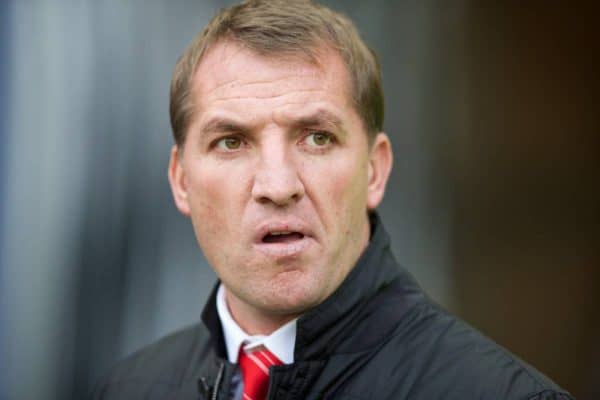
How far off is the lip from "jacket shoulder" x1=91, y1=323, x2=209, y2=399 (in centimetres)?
63

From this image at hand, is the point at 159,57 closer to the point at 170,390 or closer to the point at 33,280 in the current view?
the point at 33,280

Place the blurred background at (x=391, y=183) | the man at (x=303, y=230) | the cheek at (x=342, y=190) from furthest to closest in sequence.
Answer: the blurred background at (x=391, y=183), the cheek at (x=342, y=190), the man at (x=303, y=230)

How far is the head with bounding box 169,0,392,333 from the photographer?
1.98 meters

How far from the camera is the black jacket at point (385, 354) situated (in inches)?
73.0

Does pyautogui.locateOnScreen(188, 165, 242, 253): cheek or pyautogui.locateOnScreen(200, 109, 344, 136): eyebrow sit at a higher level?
pyautogui.locateOnScreen(200, 109, 344, 136): eyebrow

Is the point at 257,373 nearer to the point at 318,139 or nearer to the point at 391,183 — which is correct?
the point at 318,139

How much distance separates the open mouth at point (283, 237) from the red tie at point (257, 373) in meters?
0.29

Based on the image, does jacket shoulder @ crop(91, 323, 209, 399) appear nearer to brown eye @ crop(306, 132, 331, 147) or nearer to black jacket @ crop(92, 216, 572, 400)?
black jacket @ crop(92, 216, 572, 400)

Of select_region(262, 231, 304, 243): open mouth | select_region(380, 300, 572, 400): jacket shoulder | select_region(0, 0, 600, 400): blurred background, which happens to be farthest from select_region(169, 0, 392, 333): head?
select_region(0, 0, 600, 400): blurred background

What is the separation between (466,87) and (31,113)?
7.59 feet

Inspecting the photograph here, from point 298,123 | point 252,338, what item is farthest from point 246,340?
point 298,123

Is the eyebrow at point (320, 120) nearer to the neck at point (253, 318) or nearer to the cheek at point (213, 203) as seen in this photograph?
the cheek at point (213, 203)

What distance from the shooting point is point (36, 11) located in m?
4.09

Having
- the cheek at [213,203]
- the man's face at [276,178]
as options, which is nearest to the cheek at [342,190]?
the man's face at [276,178]
